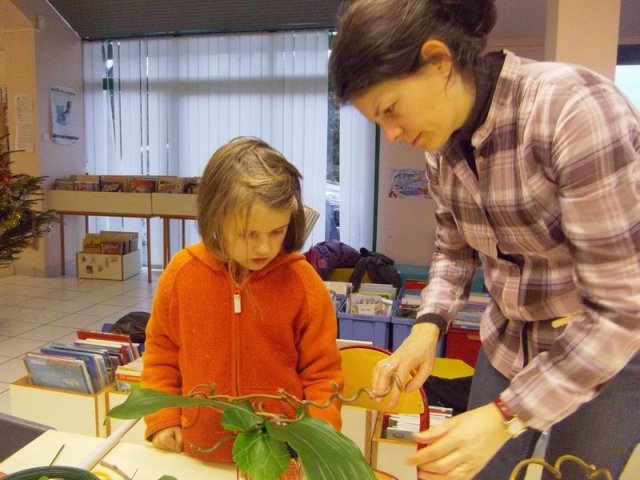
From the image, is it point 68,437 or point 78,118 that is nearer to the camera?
point 68,437

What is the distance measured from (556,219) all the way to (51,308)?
3.92m

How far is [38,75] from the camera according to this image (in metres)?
4.77

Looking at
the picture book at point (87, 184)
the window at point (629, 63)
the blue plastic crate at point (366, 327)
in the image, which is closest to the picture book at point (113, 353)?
the blue plastic crate at point (366, 327)

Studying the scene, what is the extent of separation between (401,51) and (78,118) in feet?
17.4

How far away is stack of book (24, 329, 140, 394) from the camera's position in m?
1.74

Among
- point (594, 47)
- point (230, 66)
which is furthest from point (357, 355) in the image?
point (230, 66)

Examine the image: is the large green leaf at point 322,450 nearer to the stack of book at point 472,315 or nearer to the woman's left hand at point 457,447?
the woman's left hand at point 457,447

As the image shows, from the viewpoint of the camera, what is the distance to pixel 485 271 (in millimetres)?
1006

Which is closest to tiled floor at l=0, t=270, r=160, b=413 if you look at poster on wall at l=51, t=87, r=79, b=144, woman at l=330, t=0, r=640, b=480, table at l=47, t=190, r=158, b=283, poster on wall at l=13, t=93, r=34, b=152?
table at l=47, t=190, r=158, b=283

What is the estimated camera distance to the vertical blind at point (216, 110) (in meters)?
4.74

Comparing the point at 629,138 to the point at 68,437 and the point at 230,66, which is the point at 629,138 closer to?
the point at 68,437

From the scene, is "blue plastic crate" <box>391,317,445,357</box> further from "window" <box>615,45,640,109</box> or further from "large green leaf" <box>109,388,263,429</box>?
"window" <box>615,45,640,109</box>

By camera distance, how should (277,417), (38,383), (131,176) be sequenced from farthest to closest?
1. (131,176)
2. (38,383)
3. (277,417)

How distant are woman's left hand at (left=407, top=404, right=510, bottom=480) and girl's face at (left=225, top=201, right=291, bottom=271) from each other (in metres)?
0.49
